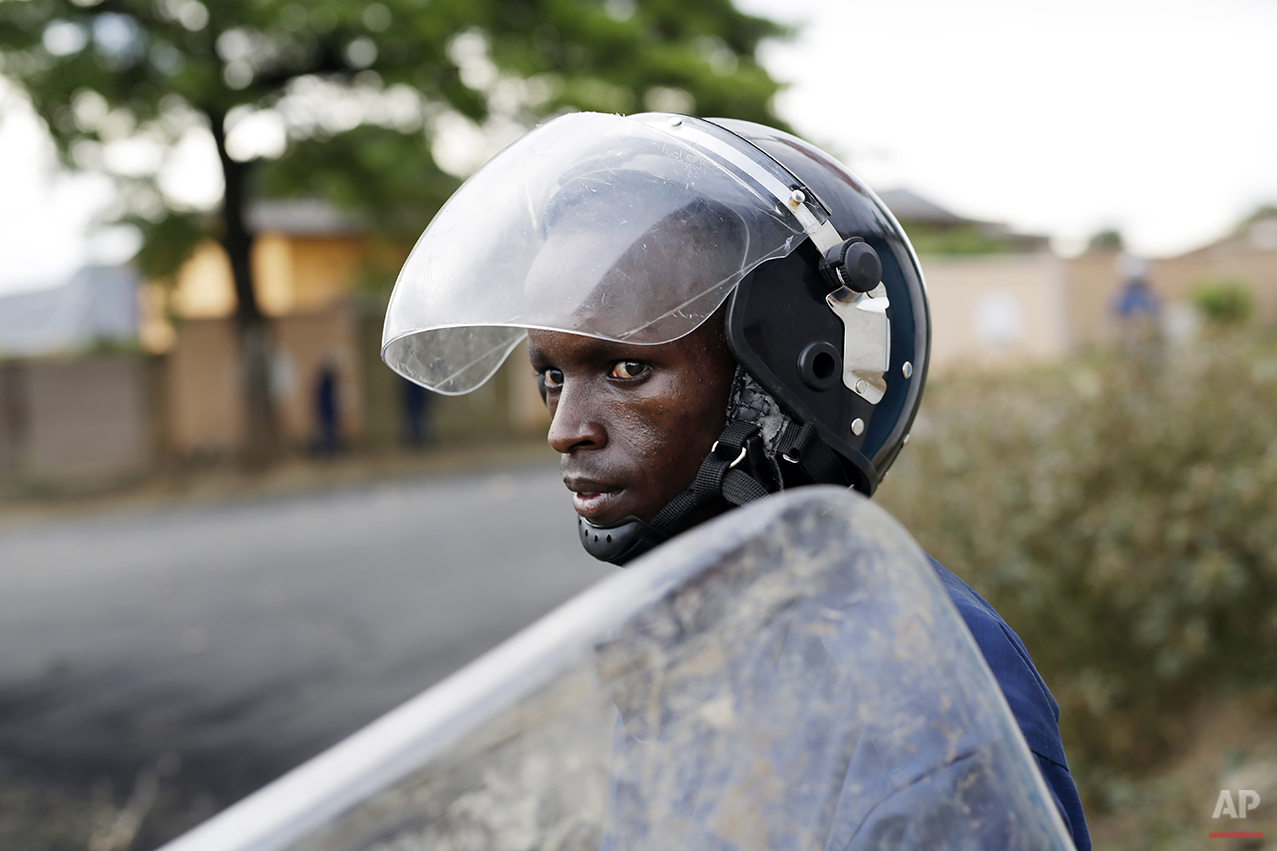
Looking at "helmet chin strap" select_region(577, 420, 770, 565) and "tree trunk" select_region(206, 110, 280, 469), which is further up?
"helmet chin strap" select_region(577, 420, 770, 565)

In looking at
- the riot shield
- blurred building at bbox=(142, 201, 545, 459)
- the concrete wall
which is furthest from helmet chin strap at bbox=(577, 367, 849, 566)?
the concrete wall

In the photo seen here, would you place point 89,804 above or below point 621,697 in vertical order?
below

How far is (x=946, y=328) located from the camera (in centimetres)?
2323

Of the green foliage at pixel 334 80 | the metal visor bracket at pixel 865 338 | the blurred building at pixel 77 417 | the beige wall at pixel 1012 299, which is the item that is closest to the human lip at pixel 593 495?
the metal visor bracket at pixel 865 338

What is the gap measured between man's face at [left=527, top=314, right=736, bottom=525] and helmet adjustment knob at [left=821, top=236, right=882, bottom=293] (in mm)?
214

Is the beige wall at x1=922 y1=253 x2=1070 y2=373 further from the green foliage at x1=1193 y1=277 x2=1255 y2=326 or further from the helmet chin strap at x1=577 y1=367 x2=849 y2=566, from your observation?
the helmet chin strap at x1=577 y1=367 x2=849 y2=566

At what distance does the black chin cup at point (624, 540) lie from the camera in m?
1.28

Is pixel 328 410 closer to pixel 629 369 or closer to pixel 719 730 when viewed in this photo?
pixel 629 369

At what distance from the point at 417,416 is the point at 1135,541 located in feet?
49.7

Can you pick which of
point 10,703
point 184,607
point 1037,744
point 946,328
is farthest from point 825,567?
point 946,328

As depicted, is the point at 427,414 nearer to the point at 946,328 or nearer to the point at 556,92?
the point at 556,92

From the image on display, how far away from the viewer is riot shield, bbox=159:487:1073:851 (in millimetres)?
612

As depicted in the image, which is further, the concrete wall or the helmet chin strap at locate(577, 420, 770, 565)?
the concrete wall

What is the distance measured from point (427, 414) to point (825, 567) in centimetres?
1787
